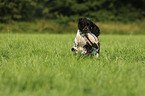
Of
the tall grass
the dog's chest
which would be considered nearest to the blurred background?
the tall grass

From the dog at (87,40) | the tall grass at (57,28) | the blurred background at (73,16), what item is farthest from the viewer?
the blurred background at (73,16)

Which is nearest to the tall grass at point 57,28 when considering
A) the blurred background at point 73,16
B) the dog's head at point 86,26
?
the blurred background at point 73,16

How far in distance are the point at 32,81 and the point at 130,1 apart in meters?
27.4

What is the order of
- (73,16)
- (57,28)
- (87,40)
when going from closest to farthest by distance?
(87,40) < (57,28) < (73,16)

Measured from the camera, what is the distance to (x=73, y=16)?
22719 millimetres

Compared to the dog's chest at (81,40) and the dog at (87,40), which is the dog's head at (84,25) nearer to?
the dog at (87,40)

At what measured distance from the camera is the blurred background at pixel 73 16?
17891mm

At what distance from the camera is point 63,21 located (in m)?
19.7

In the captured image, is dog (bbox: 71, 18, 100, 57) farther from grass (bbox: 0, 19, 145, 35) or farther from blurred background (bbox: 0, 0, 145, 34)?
grass (bbox: 0, 19, 145, 35)

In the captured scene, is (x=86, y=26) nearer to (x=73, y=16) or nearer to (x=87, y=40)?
(x=87, y=40)

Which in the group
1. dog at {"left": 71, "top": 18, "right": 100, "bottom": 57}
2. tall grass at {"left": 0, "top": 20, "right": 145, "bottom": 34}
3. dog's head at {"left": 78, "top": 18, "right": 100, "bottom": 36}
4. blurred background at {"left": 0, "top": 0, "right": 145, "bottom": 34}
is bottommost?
dog at {"left": 71, "top": 18, "right": 100, "bottom": 57}

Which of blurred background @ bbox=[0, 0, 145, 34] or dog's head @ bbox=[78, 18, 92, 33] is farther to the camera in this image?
blurred background @ bbox=[0, 0, 145, 34]

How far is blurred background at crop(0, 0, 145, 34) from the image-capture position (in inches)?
704

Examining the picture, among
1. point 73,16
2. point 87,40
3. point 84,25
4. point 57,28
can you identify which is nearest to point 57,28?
point 57,28
